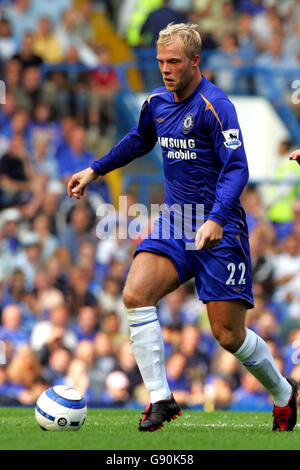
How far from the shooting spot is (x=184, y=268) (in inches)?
258

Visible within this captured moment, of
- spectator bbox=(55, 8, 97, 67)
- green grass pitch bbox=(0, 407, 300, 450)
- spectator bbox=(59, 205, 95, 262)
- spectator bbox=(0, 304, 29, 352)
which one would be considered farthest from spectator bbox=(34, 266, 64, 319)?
green grass pitch bbox=(0, 407, 300, 450)

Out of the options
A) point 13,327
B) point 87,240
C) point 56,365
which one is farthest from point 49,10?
point 56,365

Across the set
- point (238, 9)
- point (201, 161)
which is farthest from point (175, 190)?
point (238, 9)

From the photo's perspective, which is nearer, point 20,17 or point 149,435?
point 149,435

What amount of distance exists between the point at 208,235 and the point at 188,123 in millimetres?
810

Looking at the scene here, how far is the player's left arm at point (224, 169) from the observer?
6141mm

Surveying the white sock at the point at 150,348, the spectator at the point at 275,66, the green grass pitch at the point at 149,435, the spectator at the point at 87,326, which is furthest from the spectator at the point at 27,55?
the white sock at the point at 150,348

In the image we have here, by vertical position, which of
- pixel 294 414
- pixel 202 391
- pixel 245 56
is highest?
pixel 245 56

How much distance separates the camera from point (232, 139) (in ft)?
20.6

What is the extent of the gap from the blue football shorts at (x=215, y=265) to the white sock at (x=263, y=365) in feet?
0.80

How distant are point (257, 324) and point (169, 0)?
605cm

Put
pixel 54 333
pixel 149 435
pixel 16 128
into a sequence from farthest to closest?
pixel 16 128 → pixel 54 333 → pixel 149 435

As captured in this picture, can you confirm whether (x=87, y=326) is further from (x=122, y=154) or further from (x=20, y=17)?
(x=20, y=17)
